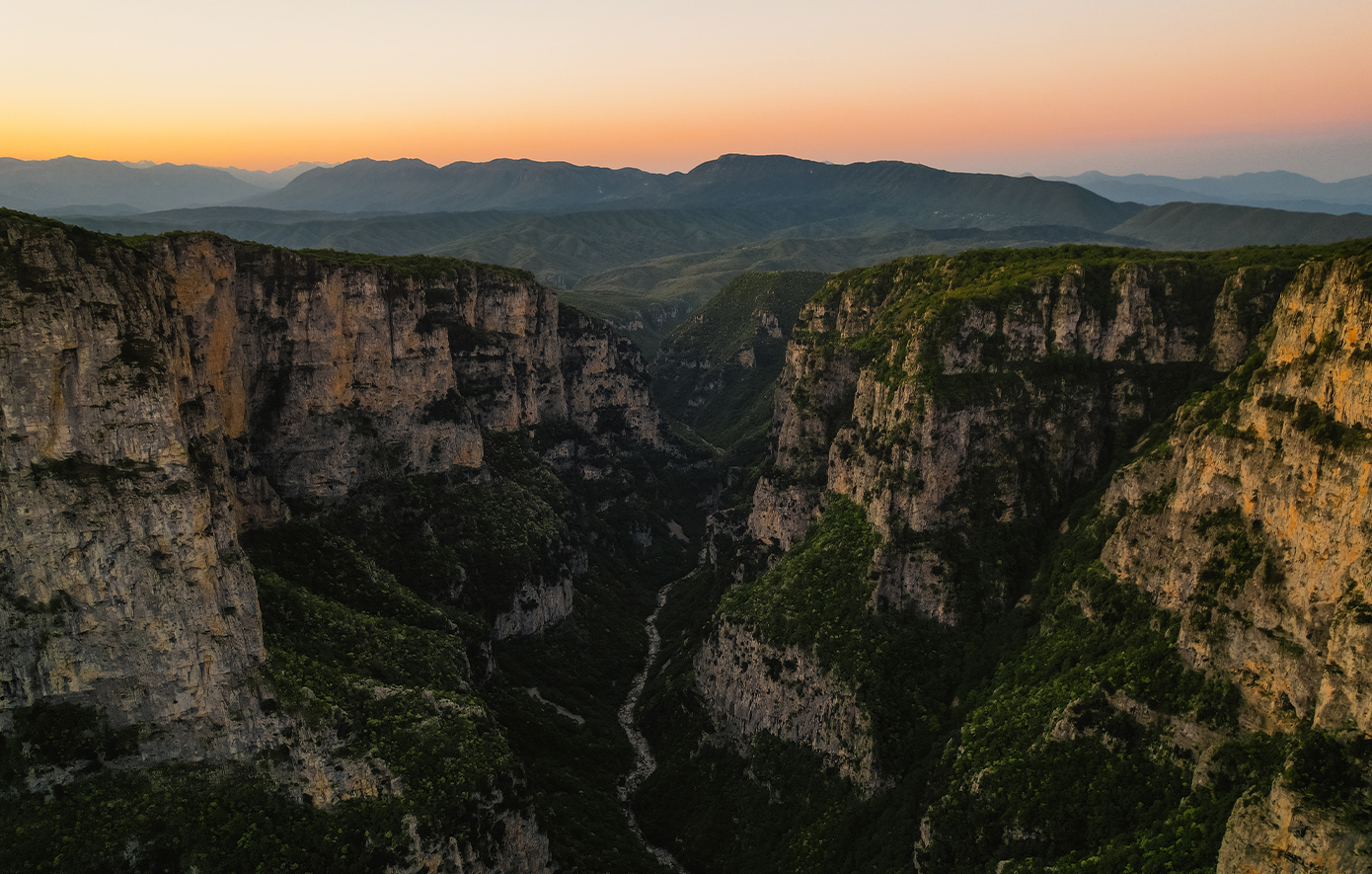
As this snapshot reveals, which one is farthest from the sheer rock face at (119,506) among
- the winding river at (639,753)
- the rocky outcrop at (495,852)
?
the winding river at (639,753)

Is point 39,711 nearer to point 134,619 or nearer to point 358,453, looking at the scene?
point 134,619

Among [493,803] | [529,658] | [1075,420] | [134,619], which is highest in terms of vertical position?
[1075,420]

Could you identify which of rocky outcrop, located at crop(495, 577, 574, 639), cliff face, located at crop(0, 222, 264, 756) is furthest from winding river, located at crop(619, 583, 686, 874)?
cliff face, located at crop(0, 222, 264, 756)

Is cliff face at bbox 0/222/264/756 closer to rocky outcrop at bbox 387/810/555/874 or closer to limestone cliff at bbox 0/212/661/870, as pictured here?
limestone cliff at bbox 0/212/661/870

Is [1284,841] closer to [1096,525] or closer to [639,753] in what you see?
[1096,525]

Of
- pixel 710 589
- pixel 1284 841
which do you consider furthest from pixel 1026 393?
pixel 710 589

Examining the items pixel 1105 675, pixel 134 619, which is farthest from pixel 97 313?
pixel 1105 675
